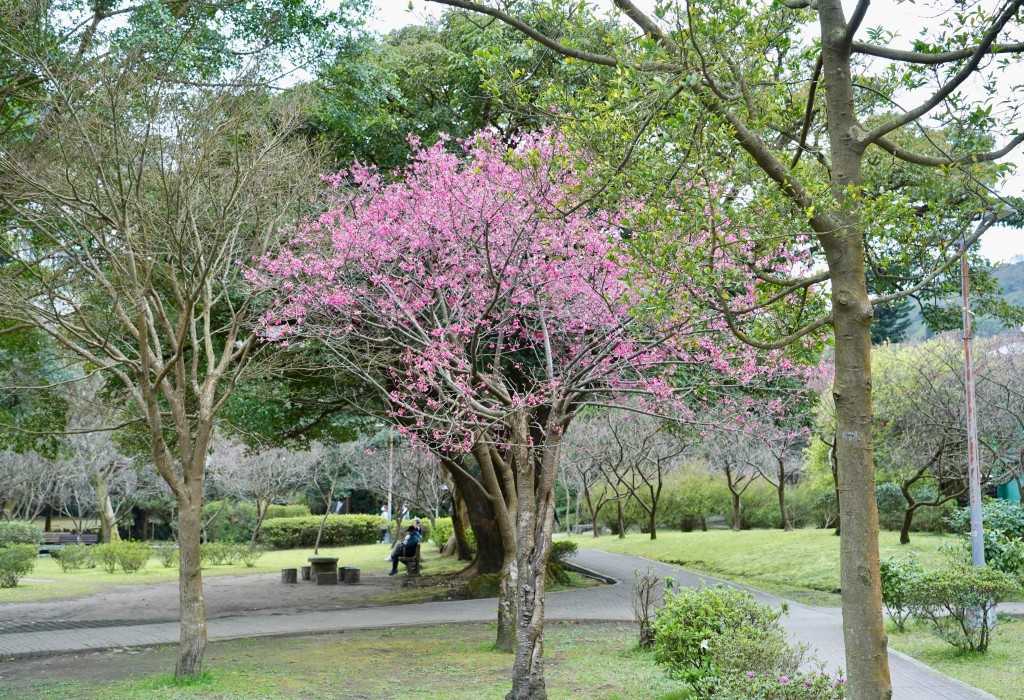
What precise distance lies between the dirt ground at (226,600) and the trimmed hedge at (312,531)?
42.0 ft

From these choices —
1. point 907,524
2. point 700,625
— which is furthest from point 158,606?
point 907,524

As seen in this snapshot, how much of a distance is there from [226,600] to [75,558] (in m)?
9.57

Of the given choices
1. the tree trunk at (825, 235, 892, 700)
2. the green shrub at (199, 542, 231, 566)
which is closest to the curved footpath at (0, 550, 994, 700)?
the tree trunk at (825, 235, 892, 700)

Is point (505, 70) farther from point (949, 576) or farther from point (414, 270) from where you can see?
point (949, 576)

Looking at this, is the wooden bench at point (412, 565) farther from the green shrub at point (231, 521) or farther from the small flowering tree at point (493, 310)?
the green shrub at point (231, 521)

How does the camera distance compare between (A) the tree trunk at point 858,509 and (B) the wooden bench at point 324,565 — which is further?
(B) the wooden bench at point 324,565

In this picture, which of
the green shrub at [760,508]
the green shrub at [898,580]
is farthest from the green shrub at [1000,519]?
the green shrub at [760,508]

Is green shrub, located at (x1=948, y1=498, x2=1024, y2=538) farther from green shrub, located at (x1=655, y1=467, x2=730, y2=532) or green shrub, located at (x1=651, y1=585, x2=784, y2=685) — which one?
green shrub, located at (x1=655, y1=467, x2=730, y2=532)

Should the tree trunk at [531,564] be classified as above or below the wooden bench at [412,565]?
above

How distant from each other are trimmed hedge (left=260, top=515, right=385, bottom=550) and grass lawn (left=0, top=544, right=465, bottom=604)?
2.86 ft

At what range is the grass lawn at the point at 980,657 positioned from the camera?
805 centimetres

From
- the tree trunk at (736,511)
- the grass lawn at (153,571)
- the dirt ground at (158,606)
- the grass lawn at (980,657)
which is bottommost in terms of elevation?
the grass lawn at (153,571)

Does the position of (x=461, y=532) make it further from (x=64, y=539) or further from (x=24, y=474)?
(x=64, y=539)

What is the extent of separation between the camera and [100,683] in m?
9.14
